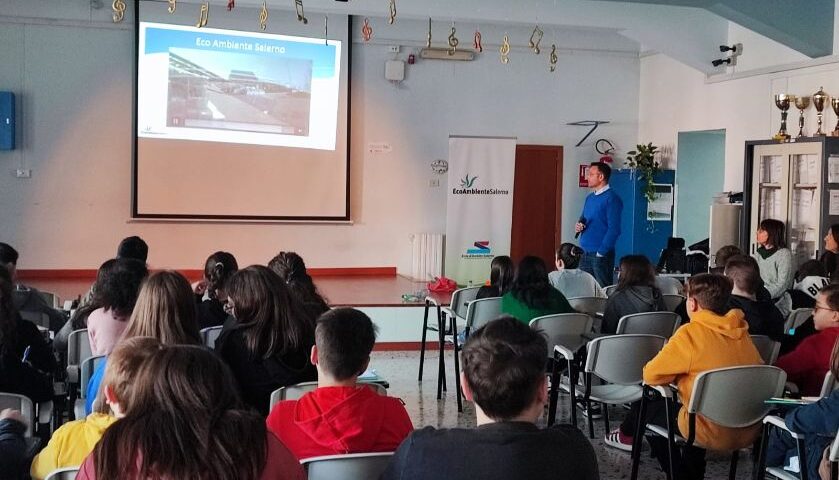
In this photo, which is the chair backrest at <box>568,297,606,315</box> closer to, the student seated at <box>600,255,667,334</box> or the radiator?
the student seated at <box>600,255,667,334</box>

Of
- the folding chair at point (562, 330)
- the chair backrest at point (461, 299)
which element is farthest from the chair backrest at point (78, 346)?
the chair backrest at point (461, 299)

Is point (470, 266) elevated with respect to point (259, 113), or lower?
lower

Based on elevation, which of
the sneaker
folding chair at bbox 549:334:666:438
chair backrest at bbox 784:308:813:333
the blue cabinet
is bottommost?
the sneaker

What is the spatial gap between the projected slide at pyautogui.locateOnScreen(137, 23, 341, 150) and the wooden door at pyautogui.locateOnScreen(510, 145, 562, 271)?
2552 mm

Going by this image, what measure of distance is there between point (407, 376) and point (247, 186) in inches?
168

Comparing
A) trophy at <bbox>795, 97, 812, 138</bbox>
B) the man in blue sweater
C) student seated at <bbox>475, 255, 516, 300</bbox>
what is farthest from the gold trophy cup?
student seated at <bbox>475, 255, 516, 300</bbox>

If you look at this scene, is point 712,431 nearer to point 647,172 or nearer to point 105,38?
point 647,172

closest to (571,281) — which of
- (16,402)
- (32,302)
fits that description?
(32,302)

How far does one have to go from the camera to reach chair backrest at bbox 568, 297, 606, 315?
19.1 ft

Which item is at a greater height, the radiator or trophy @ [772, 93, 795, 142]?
trophy @ [772, 93, 795, 142]

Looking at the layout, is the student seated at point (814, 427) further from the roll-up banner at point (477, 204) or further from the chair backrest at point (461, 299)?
the roll-up banner at point (477, 204)

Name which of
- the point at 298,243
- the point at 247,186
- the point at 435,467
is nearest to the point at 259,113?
the point at 247,186

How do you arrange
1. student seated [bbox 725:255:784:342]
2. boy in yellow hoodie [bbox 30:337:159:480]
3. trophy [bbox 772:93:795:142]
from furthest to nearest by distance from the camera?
1. trophy [bbox 772:93:795:142]
2. student seated [bbox 725:255:784:342]
3. boy in yellow hoodie [bbox 30:337:159:480]

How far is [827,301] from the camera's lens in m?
3.99
